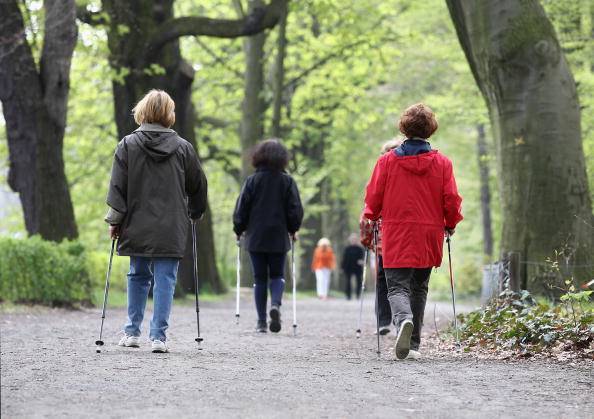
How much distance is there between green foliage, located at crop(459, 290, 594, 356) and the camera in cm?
822

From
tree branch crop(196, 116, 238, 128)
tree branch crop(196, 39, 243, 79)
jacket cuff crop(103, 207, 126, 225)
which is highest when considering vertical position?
tree branch crop(196, 39, 243, 79)

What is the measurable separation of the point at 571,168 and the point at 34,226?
8984 millimetres

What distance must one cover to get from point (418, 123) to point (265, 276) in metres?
3.86

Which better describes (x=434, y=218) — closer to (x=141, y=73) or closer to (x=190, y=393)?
(x=190, y=393)

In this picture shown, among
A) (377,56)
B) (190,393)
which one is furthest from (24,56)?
(377,56)

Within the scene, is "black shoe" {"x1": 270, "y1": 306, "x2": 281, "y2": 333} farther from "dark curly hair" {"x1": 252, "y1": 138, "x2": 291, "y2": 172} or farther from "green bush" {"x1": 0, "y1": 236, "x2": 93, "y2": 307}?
"green bush" {"x1": 0, "y1": 236, "x2": 93, "y2": 307}

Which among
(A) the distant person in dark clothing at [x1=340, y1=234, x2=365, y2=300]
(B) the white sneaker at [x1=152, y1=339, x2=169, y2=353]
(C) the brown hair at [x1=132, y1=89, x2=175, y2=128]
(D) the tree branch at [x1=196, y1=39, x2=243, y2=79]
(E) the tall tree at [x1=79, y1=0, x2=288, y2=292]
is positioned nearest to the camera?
(B) the white sneaker at [x1=152, y1=339, x2=169, y2=353]

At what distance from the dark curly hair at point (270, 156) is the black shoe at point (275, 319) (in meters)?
1.61

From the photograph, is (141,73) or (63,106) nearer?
(63,106)

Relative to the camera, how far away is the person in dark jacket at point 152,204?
8086 millimetres

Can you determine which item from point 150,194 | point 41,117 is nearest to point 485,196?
point 41,117

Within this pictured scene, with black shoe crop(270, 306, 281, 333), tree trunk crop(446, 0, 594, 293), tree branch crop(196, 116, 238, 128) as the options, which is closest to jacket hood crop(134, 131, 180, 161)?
black shoe crop(270, 306, 281, 333)

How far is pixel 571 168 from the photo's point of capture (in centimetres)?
1165

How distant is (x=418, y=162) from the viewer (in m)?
8.16
